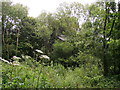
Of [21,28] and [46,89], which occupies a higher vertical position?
[21,28]

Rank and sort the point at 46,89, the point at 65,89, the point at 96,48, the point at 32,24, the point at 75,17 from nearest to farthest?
the point at 46,89
the point at 65,89
the point at 96,48
the point at 32,24
the point at 75,17

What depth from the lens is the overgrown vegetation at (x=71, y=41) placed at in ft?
7.64

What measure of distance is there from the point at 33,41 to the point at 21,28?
0.35 m

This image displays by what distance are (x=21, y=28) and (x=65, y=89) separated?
56.2 inches

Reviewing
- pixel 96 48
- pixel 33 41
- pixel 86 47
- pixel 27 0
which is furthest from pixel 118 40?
pixel 27 0

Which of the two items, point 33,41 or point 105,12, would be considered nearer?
point 105,12

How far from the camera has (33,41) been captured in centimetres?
268

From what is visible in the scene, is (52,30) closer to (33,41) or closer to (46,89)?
(33,41)

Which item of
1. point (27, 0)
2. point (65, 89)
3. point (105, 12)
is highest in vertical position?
point (27, 0)

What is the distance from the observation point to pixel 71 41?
125 inches

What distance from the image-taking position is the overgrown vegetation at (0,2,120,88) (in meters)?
2.33

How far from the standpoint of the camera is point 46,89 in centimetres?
138

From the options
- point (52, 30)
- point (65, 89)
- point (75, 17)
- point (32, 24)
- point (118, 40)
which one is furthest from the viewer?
point (75, 17)

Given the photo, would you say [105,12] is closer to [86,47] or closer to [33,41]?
[86,47]
